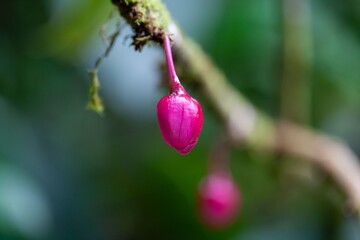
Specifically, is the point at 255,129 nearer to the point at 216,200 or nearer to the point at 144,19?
the point at 216,200

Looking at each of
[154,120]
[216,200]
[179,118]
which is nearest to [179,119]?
[179,118]

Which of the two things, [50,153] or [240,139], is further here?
[50,153]

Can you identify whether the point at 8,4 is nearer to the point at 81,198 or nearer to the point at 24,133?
the point at 24,133

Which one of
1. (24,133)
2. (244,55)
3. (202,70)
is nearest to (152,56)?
(244,55)

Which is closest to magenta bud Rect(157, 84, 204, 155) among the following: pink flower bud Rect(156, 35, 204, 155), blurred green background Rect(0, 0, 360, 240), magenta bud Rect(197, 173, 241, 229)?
pink flower bud Rect(156, 35, 204, 155)

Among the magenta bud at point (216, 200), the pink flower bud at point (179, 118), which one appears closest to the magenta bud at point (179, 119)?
the pink flower bud at point (179, 118)
